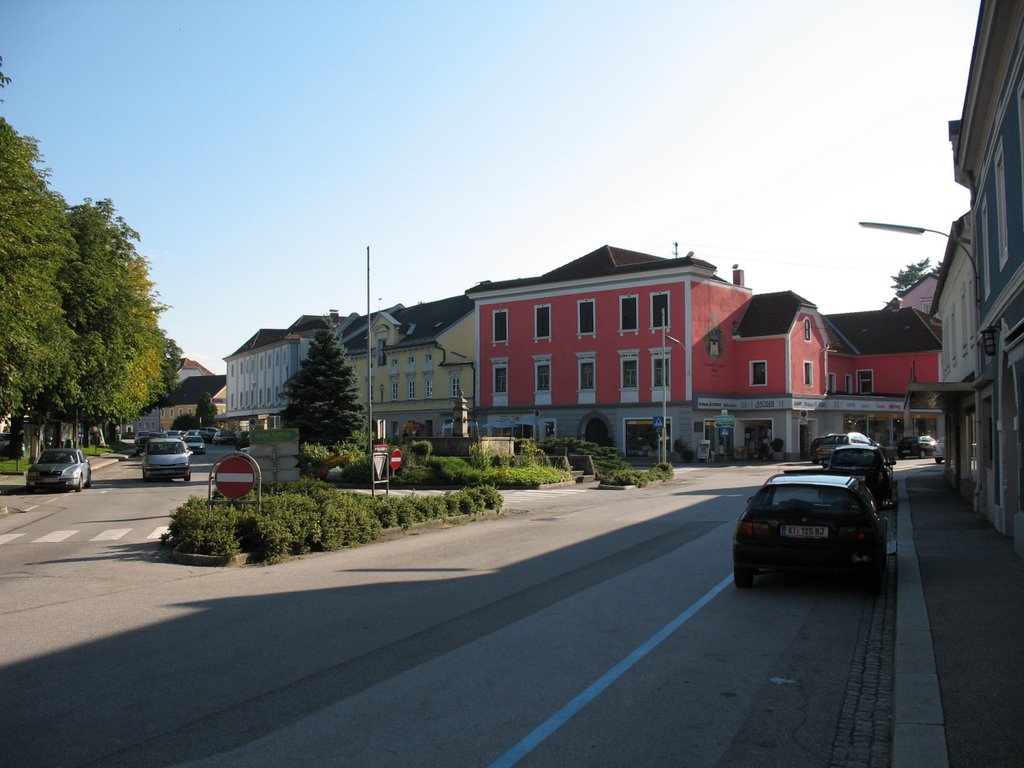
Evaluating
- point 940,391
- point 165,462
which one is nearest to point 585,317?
point 165,462

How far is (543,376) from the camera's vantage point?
6319 centimetres

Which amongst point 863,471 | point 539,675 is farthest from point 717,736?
point 863,471

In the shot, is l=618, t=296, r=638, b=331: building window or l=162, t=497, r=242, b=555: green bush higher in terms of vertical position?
l=618, t=296, r=638, b=331: building window

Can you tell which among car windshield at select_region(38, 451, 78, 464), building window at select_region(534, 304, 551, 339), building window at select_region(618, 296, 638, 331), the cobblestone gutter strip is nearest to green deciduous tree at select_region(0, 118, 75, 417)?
car windshield at select_region(38, 451, 78, 464)

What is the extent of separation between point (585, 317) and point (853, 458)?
38.4 metres

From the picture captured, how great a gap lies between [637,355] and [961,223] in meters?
37.7

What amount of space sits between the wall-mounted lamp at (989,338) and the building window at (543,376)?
4670 cm

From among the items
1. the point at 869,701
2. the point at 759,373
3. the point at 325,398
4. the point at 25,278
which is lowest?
the point at 869,701

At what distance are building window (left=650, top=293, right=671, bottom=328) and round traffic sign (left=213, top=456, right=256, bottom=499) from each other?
4403 centimetres

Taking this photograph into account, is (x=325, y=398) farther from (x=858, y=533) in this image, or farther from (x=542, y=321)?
(x=858, y=533)

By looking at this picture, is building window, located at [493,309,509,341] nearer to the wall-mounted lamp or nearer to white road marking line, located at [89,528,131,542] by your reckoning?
white road marking line, located at [89,528,131,542]

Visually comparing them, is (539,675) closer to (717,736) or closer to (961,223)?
(717,736)

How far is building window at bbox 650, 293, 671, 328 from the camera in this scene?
5700 centimetres

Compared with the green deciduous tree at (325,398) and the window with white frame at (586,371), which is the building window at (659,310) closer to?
the window with white frame at (586,371)
